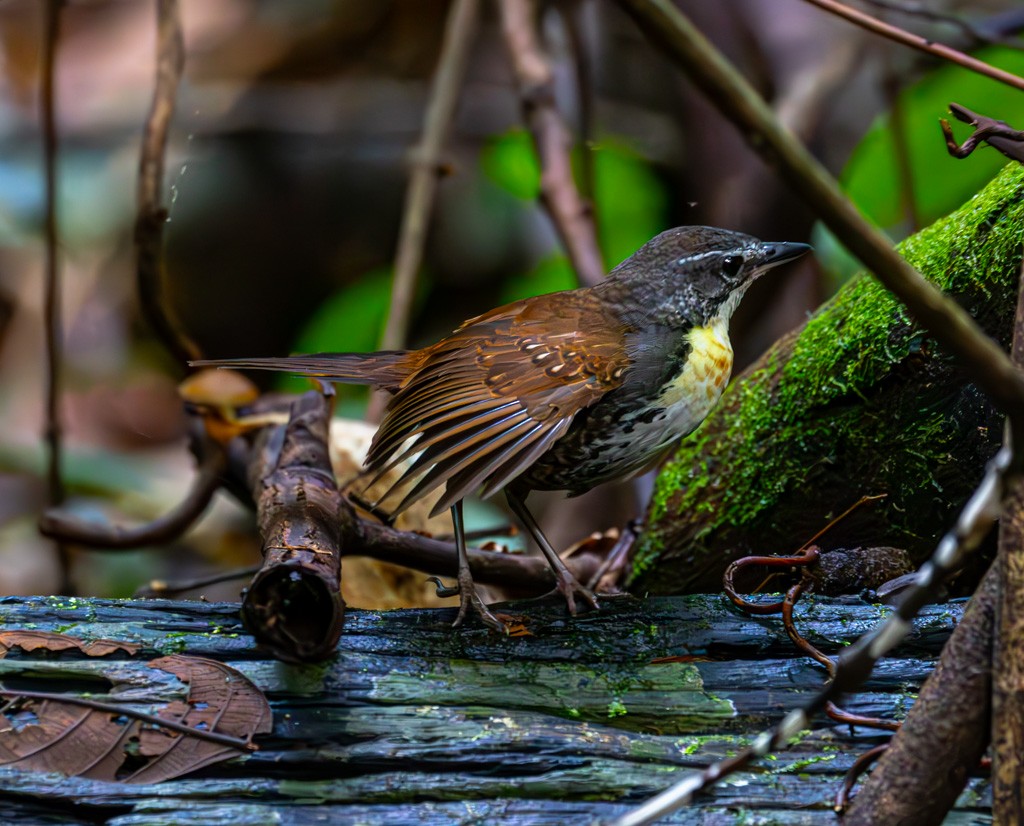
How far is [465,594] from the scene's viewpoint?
273cm

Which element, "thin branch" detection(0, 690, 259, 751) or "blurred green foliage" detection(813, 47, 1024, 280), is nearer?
"thin branch" detection(0, 690, 259, 751)

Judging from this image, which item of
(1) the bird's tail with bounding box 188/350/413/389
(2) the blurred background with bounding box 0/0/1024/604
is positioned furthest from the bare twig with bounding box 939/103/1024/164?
(2) the blurred background with bounding box 0/0/1024/604

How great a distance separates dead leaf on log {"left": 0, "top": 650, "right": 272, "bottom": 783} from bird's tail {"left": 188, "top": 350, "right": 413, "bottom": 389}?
3.56 ft

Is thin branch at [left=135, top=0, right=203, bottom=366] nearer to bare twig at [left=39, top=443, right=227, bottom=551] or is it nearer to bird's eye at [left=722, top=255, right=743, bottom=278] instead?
bare twig at [left=39, top=443, right=227, bottom=551]

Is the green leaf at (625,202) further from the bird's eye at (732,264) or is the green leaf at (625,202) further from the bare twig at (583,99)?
the bird's eye at (732,264)

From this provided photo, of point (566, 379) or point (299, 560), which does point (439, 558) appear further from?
point (299, 560)

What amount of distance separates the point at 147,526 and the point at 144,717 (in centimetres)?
231

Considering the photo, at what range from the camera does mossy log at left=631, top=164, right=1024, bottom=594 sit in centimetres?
288

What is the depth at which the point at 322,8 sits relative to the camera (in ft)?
23.7

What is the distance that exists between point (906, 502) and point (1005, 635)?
1404 mm

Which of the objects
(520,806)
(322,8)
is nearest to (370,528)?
(520,806)

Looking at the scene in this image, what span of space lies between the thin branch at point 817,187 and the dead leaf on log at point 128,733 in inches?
60.3

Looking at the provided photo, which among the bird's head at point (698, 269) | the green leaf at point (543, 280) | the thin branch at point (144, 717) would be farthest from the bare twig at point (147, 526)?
the green leaf at point (543, 280)

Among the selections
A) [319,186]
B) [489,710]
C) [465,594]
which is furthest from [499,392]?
[319,186]
